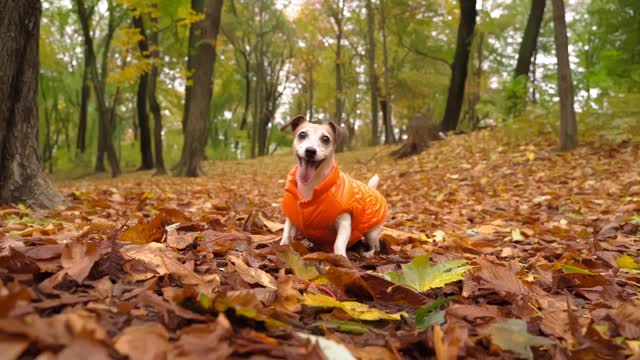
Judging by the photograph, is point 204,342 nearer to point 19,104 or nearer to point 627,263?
point 627,263

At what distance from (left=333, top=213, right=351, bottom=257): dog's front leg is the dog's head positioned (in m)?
0.32

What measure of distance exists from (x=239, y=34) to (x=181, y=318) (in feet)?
99.1

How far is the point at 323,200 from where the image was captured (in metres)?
2.90

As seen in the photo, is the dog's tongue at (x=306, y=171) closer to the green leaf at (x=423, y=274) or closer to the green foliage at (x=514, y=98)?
the green leaf at (x=423, y=274)

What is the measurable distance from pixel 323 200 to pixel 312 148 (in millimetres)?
321

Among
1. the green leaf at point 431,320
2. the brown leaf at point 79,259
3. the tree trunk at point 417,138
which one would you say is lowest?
the green leaf at point 431,320

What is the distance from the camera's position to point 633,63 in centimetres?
1061

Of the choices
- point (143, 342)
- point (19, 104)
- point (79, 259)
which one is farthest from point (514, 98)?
point (143, 342)

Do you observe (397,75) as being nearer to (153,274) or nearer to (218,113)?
(218,113)

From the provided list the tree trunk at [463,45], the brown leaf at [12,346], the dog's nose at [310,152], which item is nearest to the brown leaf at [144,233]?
the dog's nose at [310,152]

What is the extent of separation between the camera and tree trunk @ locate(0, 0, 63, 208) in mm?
4445

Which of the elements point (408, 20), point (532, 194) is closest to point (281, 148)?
point (408, 20)

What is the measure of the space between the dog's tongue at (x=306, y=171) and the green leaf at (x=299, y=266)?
2.72ft

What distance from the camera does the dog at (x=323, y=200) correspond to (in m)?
2.90
